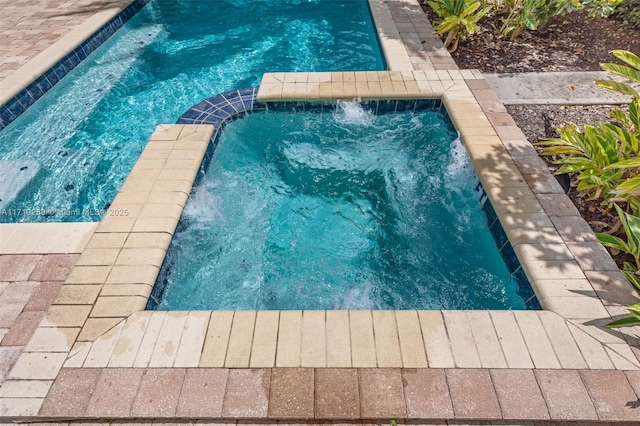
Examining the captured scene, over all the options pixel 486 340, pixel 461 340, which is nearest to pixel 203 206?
pixel 461 340


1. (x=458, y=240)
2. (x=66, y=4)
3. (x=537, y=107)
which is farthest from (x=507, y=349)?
(x=66, y=4)

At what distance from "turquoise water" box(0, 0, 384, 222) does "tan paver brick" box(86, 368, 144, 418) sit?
9.62 feet

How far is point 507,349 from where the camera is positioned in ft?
10.4

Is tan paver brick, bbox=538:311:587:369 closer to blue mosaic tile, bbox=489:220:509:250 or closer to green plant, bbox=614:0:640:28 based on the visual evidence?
blue mosaic tile, bbox=489:220:509:250

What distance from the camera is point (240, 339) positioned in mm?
3262

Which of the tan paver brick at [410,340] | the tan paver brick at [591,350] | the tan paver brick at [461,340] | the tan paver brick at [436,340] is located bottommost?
the tan paver brick at [591,350]

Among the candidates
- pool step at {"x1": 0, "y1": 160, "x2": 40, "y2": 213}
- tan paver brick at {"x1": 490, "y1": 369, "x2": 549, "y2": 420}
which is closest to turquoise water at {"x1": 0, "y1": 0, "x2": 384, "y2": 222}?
pool step at {"x1": 0, "y1": 160, "x2": 40, "y2": 213}

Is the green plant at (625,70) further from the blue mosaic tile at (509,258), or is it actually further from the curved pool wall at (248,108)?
Result: the blue mosaic tile at (509,258)

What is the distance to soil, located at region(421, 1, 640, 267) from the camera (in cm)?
578

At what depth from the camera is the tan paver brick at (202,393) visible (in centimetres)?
283

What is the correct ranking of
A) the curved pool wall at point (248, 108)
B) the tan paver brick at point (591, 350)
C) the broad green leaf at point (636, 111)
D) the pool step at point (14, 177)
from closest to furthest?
the tan paver brick at point (591, 350)
the broad green leaf at point (636, 111)
the pool step at point (14, 177)
the curved pool wall at point (248, 108)

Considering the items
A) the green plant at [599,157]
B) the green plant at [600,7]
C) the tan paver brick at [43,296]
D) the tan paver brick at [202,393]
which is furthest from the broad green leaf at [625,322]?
the green plant at [600,7]

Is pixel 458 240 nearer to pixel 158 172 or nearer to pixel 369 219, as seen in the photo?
pixel 369 219

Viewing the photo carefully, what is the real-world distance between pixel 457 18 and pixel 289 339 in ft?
23.4
